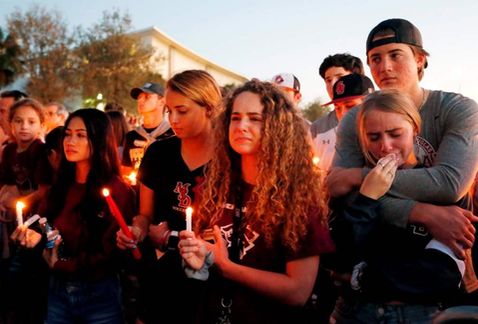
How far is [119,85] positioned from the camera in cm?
3191

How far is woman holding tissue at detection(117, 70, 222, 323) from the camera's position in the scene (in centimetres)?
279

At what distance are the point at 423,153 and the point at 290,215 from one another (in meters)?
0.79

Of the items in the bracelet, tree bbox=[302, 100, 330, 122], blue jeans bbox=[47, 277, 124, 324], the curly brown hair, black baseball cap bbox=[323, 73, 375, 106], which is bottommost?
blue jeans bbox=[47, 277, 124, 324]

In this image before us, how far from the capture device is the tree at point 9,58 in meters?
34.5

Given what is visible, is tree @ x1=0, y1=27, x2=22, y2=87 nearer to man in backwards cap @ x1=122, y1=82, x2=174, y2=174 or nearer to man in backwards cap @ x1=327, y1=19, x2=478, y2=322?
man in backwards cap @ x1=122, y1=82, x2=174, y2=174

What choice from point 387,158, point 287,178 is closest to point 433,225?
point 387,158

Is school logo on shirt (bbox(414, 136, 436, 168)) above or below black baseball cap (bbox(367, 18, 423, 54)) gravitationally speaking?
below

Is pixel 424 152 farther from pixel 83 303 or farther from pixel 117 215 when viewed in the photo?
pixel 83 303

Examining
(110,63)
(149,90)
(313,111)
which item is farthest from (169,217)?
(313,111)

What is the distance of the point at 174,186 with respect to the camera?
9.54ft

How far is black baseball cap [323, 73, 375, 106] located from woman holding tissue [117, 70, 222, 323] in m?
1.47

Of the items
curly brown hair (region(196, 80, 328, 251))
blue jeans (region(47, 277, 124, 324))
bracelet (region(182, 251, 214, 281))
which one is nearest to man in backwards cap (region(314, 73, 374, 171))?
curly brown hair (region(196, 80, 328, 251))

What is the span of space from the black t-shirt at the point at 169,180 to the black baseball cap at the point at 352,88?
1.81 meters

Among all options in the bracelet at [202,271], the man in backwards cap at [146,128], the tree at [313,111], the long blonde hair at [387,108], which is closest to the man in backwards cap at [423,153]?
the long blonde hair at [387,108]
